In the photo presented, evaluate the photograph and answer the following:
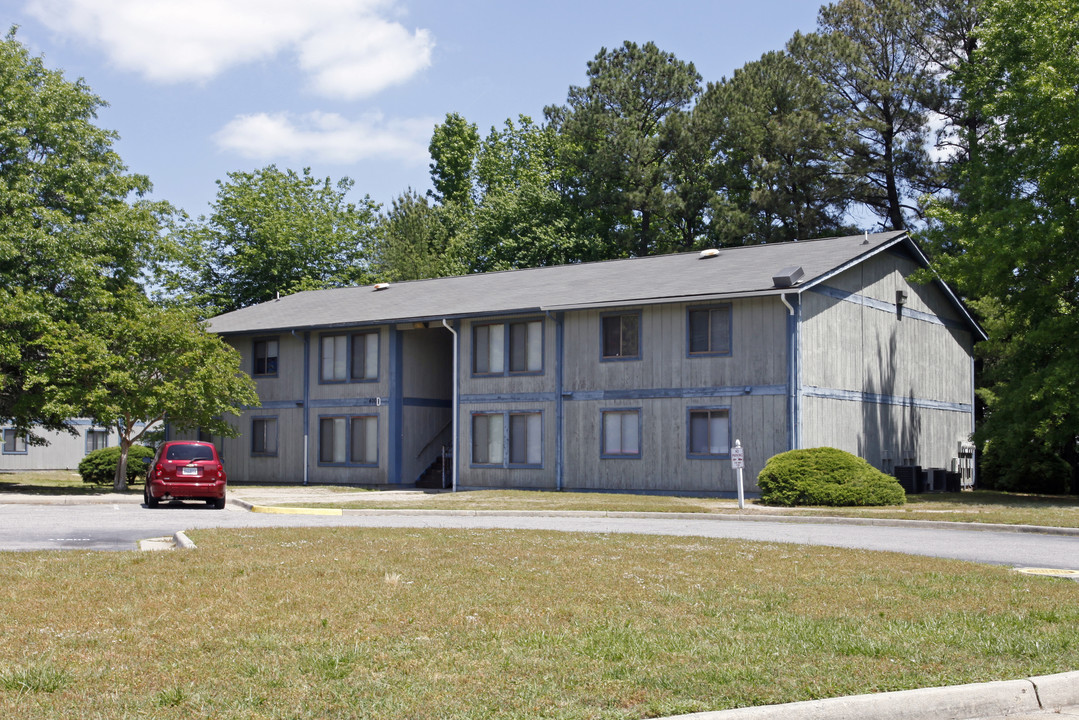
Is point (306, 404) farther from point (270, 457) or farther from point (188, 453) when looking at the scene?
point (188, 453)

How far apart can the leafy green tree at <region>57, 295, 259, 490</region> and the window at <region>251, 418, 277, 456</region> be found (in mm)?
5568

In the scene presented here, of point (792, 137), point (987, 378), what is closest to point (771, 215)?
point (792, 137)

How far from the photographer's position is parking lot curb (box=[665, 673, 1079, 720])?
6625 mm

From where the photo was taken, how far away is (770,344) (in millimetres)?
31391

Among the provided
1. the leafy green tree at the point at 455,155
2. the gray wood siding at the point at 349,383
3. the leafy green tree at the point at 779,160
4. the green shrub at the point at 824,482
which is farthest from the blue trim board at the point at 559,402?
the leafy green tree at the point at 455,155

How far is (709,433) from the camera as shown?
32344 millimetres

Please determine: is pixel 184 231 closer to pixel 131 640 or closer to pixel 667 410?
pixel 667 410

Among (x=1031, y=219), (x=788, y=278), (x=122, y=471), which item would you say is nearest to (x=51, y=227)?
(x=122, y=471)

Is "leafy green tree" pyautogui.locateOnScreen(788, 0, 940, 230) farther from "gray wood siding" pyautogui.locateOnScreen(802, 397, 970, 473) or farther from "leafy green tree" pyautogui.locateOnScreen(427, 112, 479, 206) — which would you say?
"leafy green tree" pyautogui.locateOnScreen(427, 112, 479, 206)

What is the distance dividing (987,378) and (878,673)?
36752mm

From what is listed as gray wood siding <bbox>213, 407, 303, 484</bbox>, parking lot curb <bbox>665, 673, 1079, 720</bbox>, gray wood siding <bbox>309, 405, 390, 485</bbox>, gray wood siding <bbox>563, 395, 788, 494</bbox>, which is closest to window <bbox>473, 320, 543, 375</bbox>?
gray wood siding <bbox>563, 395, 788, 494</bbox>

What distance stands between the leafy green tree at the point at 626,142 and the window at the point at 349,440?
25174 mm

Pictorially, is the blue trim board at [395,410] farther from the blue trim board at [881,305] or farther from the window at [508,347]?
the blue trim board at [881,305]

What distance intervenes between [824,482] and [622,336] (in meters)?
9.09
